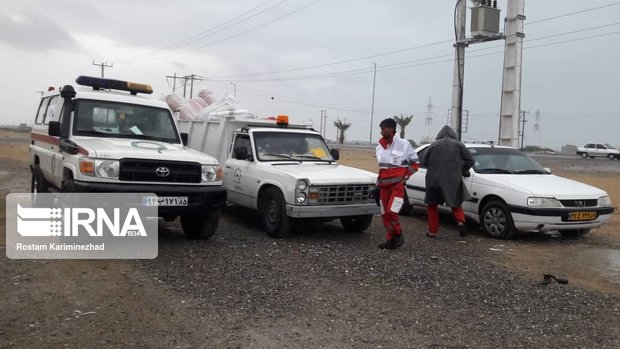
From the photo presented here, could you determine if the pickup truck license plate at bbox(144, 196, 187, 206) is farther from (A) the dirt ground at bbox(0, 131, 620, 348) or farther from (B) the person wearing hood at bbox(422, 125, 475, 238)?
(B) the person wearing hood at bbox(422, 125, 475, 238)

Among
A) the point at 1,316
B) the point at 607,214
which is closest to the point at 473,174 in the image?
the point at 607,214

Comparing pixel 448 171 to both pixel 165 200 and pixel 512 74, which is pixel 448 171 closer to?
pixel 165 200

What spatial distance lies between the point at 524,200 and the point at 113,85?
6581 millimetres

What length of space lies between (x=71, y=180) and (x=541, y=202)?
655cm

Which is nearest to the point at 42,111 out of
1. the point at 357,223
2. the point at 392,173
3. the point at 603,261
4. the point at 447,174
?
the point at 357,223

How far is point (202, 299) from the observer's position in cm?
490

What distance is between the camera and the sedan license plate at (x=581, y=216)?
7.95 metres

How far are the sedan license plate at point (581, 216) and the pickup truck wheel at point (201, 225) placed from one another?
5.26m

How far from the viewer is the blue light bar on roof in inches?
318

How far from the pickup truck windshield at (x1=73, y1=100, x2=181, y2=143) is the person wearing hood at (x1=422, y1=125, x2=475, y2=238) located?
396 cm

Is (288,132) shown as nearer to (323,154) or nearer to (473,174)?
(323,154)

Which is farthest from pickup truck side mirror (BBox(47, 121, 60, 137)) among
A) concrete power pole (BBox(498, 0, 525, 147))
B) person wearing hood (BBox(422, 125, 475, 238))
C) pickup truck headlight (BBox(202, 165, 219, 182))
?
concrete power pole (BBox(498, 0, 525, 147))

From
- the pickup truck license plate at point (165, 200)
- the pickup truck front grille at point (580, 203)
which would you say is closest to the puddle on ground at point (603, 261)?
the pickup truck front grille at point (580, 203)

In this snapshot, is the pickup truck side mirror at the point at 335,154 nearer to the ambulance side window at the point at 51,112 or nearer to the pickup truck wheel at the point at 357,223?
the pickup truck wheel at the point at 357,223
